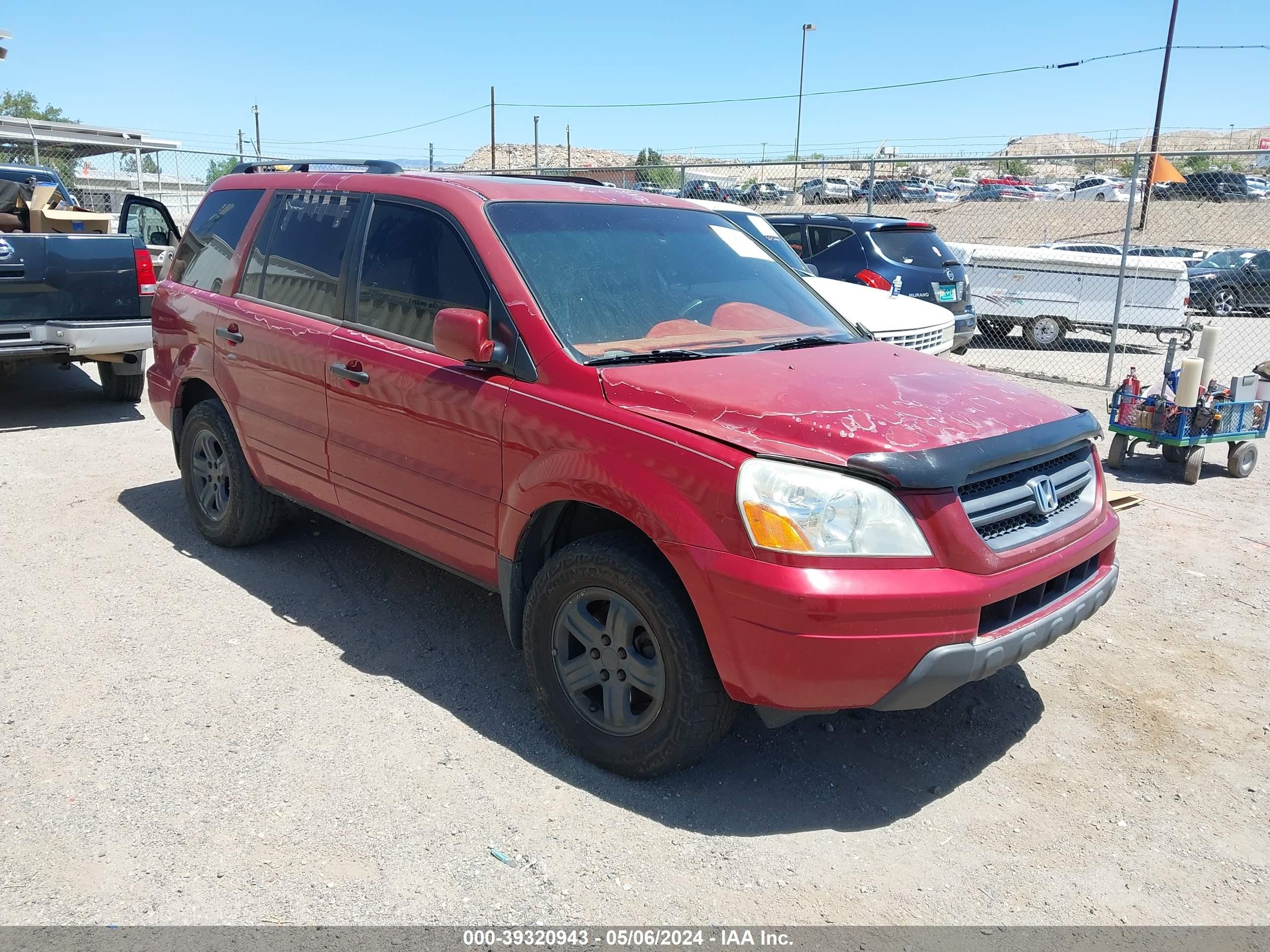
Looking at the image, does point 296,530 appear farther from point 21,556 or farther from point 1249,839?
point 1249,839

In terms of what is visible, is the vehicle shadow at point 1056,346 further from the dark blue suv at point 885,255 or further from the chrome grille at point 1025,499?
the chrome grille at point 1025,499

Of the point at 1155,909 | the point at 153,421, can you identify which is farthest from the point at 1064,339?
the point at 1155,909

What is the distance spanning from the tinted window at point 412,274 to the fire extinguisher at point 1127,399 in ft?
18.0

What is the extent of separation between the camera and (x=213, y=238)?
5289mm

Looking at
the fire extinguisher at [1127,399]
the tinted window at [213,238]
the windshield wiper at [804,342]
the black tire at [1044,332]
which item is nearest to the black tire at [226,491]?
the tinted window at [213,238]

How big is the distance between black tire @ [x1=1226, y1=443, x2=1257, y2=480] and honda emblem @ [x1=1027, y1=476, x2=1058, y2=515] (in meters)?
5.09

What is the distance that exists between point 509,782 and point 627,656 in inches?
24.1

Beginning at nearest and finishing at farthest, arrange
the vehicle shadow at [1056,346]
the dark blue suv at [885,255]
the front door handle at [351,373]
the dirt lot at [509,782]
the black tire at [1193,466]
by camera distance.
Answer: the dirt lot at [509,782], the front door handle at [351,373], the black tire at [1193,466], the dark blue suv at [885,255], the vehicle shadow at [1056,346]

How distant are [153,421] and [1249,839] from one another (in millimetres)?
8450

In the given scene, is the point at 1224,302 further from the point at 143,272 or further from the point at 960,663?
the point at 960,663

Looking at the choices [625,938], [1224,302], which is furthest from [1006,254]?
[625,938]

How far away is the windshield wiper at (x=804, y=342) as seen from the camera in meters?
3.88

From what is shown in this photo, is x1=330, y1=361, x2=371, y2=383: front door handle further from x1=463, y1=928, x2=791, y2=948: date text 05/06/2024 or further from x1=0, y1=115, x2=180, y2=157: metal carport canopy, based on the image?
x1=0, y1=115, x2=180, y2=157: metal carport canopy

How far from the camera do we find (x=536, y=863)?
2.93 meters
